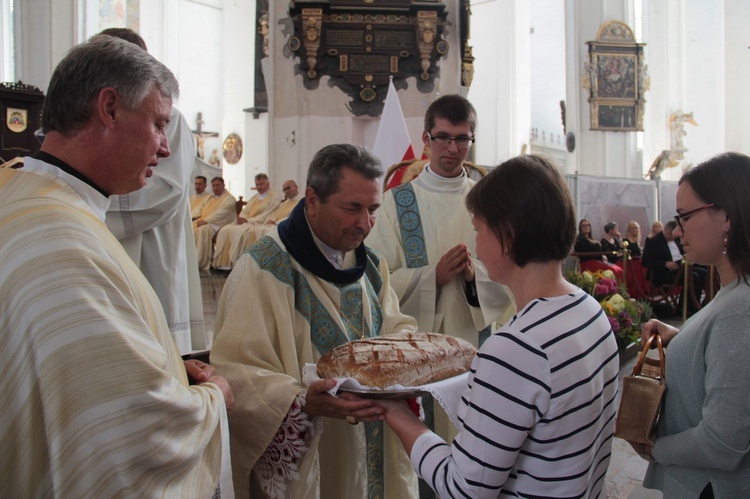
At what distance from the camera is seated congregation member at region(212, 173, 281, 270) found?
11.3 m

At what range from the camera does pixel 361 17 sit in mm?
6523

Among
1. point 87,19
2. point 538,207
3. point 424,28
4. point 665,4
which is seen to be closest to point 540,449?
point 538,207

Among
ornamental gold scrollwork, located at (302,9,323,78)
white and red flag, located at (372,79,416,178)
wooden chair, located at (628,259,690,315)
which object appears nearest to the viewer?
white and red flag, located at (372,79,416,178)

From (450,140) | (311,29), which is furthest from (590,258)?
(450,140)

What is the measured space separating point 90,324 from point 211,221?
1173 cm

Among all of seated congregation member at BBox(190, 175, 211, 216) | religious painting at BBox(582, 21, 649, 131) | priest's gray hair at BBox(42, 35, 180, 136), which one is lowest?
priest's gray hair at BBox(42, 35, 180, 136)

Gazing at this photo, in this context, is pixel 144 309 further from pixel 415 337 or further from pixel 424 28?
pixel 424 28

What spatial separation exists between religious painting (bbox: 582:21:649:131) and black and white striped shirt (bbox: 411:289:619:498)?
663 inches

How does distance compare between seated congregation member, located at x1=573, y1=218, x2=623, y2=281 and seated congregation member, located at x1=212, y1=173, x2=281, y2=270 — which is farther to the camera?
seated congregation member, located at x1=212, y1=173, x2=281, y2=270

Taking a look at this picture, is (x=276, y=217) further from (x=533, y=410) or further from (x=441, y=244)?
(x=533, y=410)

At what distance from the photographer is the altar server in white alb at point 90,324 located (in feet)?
Result: 3.79

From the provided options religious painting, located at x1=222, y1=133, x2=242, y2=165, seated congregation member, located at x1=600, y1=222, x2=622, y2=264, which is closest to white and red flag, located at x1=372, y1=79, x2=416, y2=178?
seated congregation member, located at x1=600, y1=222, x2=622, y2=264

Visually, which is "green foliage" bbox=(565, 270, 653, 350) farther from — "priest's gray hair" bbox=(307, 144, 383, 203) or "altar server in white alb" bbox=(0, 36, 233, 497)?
"altar server in white alb" bbox=(0, 36, 233, 497)

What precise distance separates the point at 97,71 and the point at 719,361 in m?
1.67
